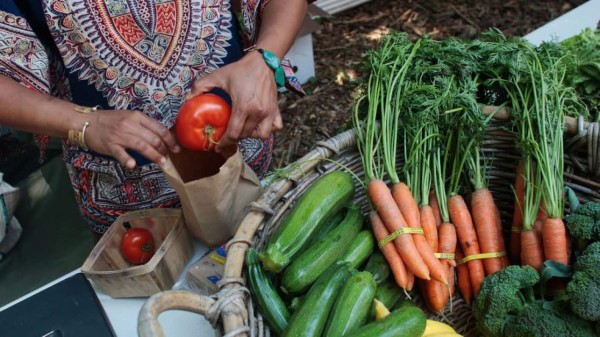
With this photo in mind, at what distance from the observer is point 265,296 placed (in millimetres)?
1297

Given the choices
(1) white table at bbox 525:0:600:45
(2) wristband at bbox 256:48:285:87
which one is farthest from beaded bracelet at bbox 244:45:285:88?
(1) white table at bbox 525:0:600:45

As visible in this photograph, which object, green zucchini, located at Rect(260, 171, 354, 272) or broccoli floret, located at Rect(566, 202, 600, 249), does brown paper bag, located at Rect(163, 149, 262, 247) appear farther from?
broccoli floret, located at Rect(566, 202, 600, 249)

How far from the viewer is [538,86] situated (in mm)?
1630

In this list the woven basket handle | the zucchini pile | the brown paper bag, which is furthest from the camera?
the brown paper bag

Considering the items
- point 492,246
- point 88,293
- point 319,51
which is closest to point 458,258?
point 492,246

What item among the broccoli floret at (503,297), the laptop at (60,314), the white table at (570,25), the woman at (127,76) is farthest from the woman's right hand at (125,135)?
the white table at (570,25)

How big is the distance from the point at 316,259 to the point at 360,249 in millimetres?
178

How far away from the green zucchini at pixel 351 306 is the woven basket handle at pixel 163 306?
0.32 meters

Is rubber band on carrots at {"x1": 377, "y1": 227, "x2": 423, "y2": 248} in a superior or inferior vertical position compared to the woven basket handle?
superior

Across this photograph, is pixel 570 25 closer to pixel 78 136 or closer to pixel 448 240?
pixel 448 240

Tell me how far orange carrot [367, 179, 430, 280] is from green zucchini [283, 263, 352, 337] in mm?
216

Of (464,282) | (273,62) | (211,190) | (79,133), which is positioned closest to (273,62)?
(273,62)

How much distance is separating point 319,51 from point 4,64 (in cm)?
341

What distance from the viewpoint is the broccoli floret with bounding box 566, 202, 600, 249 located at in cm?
140
